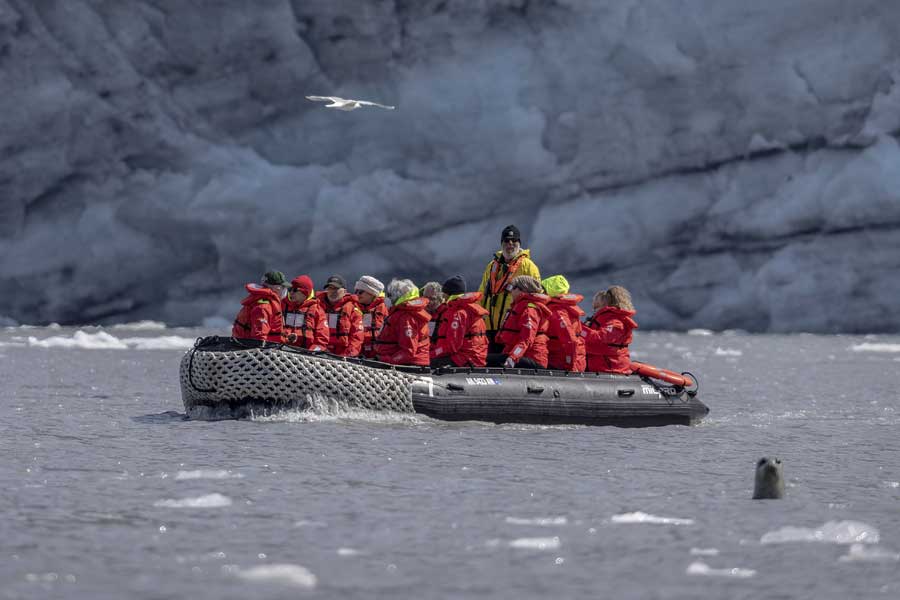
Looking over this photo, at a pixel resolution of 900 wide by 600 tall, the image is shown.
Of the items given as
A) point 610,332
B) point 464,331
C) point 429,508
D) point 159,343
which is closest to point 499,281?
point 464,331

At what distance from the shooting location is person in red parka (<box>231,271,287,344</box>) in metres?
12.2

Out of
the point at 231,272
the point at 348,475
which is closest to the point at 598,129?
the point at 231,272

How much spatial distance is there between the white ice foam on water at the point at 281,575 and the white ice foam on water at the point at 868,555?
8.29 feet

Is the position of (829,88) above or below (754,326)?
above

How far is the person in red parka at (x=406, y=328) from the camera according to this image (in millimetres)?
12180

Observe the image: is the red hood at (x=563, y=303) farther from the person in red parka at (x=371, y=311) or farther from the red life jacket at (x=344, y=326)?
the red life jacket at (x=344, y=326)

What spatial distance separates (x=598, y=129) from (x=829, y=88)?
5195mm

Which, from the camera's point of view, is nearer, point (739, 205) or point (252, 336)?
point (252, 336)

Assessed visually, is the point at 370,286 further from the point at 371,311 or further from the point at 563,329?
the point at 563,329

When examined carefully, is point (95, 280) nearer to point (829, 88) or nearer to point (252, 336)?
point (829, 88)

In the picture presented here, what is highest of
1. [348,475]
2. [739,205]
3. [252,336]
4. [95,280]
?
[739,205]

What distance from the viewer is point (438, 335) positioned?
→ 12.5m

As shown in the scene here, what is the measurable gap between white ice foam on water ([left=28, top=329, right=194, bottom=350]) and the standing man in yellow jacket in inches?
539

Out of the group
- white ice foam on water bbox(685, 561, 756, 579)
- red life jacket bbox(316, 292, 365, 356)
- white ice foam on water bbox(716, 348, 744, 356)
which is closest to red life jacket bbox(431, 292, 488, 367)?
red life jacket bbox(316, 292, 365, 356)
